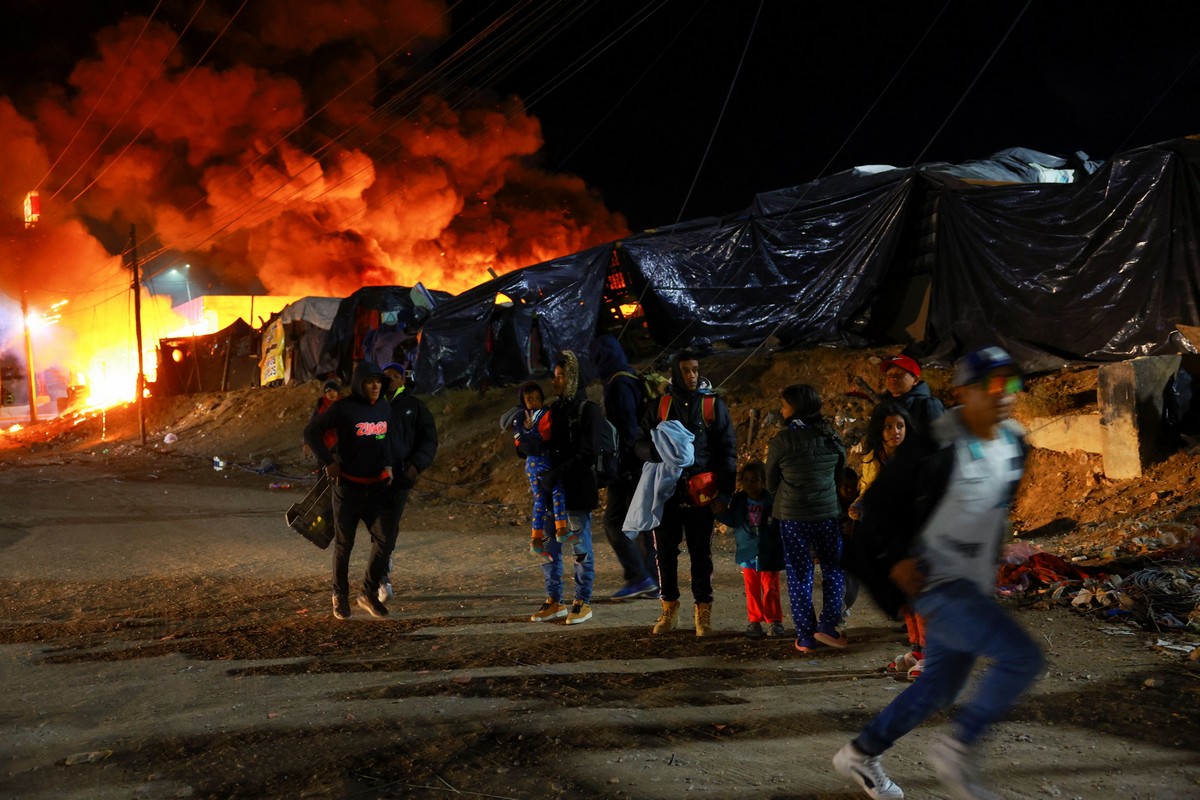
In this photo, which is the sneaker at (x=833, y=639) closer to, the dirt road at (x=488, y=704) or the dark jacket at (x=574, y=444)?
the dirt road at (x=488, y=704)

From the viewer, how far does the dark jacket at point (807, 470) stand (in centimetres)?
492

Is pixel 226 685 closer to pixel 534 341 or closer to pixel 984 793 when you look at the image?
pixel 984 793

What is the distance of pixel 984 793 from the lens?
9.34ft

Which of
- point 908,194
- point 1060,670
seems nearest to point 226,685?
point 1060,670

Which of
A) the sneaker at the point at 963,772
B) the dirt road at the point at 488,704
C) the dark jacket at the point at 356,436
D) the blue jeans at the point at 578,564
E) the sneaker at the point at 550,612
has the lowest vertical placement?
the dirt road at the point at 488,704

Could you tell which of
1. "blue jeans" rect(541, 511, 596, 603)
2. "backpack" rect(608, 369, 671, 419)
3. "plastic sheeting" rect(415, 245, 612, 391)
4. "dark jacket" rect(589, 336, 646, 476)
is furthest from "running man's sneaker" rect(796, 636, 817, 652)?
"plastic sheeting" rect(415, 245, 612, 391)

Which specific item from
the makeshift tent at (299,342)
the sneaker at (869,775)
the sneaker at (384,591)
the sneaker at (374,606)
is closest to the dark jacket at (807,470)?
the sneaker at (869,775)

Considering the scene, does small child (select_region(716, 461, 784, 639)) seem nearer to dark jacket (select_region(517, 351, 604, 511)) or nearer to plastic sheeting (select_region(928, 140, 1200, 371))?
dark jacket (select_region(517, 351, 604, 511))

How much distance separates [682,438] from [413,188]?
37600 mm

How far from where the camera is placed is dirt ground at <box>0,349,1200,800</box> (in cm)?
343

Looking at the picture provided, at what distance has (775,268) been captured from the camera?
42.3 ft

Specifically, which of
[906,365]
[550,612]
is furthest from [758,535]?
[550,612]

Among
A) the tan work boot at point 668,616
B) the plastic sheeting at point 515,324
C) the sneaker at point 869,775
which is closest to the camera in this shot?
the sneaker at point 869,775

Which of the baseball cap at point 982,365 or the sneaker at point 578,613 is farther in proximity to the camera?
the sneaker at point 578,613
